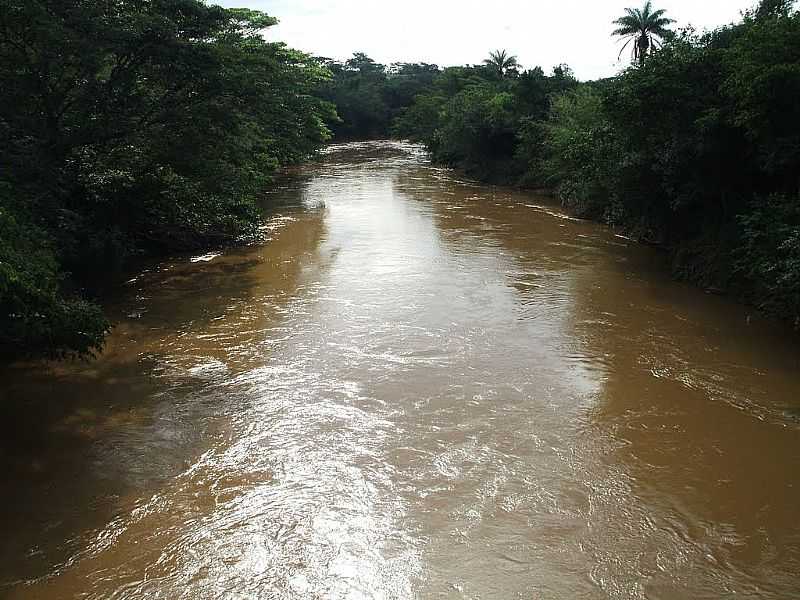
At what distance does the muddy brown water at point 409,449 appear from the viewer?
17.9ft

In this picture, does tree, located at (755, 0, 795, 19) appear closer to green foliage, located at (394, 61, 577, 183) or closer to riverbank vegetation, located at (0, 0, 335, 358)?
riverbank vegetation, located at (0, 0, 335, 358)

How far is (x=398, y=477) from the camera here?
6809 millimetres

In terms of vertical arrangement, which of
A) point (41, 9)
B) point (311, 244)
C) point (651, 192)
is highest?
point (41, 9)

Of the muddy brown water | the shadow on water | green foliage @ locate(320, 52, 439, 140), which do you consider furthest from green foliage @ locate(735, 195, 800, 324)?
green foliage @ locate(320, 52, 439, 140)

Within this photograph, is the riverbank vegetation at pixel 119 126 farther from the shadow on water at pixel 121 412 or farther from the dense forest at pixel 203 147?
the shadow on water at pixel 121 412

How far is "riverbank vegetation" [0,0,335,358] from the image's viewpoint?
1114cm

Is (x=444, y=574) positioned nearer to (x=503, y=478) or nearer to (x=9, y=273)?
(x=503, y=478)

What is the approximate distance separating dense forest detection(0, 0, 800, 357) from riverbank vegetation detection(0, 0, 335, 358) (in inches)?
1.6

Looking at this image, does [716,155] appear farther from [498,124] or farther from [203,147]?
[498,124]

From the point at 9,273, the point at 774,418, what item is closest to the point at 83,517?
the point at 9,273

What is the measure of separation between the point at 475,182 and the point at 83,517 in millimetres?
28391

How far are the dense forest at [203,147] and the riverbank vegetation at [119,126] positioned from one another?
4cm

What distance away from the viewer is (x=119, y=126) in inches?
523

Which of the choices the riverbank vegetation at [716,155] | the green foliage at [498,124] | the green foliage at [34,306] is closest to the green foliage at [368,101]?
the green foliage at [498,124]
